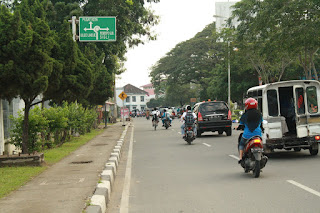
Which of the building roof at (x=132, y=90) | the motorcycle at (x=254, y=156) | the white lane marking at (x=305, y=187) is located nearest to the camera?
the white lane marking at (x=305, y=187)

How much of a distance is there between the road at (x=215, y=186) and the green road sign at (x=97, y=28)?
404 inches

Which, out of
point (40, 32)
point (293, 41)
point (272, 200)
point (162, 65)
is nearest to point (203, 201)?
point (272, 200)

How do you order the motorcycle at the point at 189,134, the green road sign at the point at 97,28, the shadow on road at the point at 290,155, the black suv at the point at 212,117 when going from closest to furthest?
the shadow on road at the point at 290,155 < the motorcycle at the point at 189,134 < the green road sign at the point at 97,28 < the black suv at the point at 212,117

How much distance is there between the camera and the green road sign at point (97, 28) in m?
22.3

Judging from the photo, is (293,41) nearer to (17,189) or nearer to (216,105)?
(216,105)

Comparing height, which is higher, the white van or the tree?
the tree

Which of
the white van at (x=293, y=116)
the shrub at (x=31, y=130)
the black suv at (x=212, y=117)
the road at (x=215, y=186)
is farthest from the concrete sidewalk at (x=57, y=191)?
the black suv at (x=212, y=117)

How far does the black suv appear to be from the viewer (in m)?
22.7

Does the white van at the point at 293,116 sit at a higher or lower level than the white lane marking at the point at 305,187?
higher

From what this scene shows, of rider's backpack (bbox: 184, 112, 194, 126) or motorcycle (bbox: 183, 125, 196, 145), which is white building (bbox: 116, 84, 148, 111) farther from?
motorcycle (bbox: 183, 125, 196, 145)

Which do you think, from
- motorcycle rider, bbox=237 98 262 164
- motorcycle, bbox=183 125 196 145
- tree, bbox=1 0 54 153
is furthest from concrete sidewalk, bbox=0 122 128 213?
motorcycle, bbox=183 125 196 145

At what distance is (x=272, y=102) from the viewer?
42.2 ft

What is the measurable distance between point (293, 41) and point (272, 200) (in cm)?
1514

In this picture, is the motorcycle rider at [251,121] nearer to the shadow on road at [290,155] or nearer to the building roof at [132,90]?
the shadow on road at [290,155]
